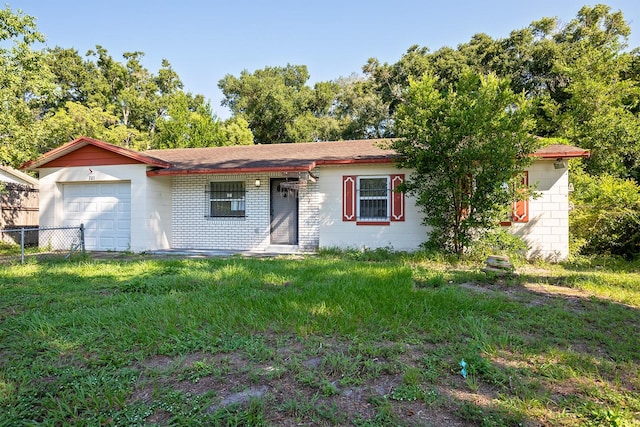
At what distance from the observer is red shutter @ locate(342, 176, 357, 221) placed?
9727 mm

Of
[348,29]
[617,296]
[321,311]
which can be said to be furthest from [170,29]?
[617,296]

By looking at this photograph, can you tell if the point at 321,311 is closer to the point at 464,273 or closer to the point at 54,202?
the point at 464,273

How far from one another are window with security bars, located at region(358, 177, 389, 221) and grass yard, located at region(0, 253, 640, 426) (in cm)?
438

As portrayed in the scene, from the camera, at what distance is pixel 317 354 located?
2.98 m

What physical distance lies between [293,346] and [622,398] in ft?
7.97

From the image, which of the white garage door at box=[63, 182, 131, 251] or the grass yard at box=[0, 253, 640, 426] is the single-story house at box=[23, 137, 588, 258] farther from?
the grass yard at box=[0, 253, 640, 426]

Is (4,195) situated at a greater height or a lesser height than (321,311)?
greater

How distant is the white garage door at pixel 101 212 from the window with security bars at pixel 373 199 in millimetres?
6962

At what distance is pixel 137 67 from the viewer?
28766mm

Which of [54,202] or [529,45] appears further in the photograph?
[529,45]

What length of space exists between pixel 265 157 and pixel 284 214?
82.8 inches

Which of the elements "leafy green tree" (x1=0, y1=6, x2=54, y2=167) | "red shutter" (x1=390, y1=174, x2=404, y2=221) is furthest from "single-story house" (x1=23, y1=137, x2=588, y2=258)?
"leafy green tree" (x1=0, y1=6, x2=54, y2=167)

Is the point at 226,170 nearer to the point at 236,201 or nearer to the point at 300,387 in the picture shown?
the point at 236,201

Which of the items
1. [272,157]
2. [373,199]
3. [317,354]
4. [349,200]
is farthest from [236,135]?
[317,354]
